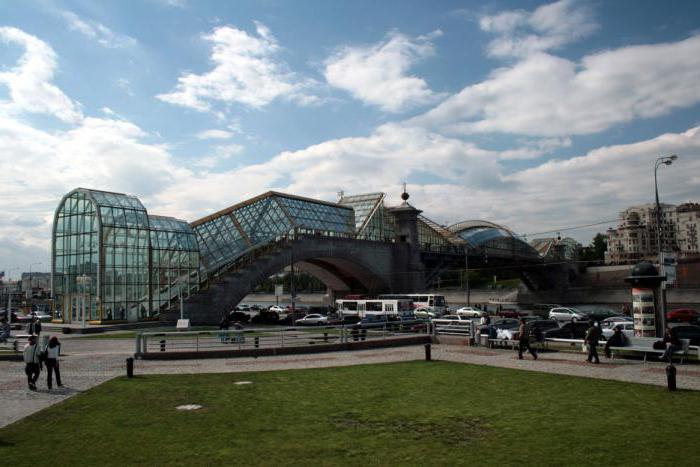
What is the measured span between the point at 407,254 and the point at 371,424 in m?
74.1

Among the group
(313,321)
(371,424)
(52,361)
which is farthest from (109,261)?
(371,424)

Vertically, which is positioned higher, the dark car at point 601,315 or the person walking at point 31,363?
the person walking at point 31,363

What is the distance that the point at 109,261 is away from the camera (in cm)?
5272

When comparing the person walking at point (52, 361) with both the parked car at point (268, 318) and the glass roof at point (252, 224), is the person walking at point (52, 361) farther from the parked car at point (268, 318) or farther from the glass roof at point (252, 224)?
the parked car at point (268, 318)

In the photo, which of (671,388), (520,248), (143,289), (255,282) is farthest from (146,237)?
(520,248)

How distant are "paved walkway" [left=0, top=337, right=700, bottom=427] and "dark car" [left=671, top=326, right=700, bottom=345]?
5.23 metres

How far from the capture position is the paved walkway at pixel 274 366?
1852 cm

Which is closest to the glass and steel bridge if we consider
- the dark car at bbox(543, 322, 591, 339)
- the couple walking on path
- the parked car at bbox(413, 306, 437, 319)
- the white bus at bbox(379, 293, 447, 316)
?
the white bus at bbox(379, 293, 447, 316)

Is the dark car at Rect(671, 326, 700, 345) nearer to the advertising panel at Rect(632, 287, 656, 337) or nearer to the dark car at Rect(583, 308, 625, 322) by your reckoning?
the advertising panel at Rect(632, 287, 656, 337)

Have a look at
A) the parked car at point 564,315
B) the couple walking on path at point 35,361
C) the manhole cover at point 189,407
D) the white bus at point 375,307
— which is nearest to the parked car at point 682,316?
the parked car at point 564,315

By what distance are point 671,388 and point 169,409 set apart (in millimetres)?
14198

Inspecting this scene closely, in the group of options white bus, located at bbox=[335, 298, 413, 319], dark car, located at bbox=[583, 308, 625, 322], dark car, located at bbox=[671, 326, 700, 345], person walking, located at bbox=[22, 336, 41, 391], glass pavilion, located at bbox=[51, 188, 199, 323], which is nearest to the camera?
person walking, located at bbox=[22, 336, 41, 391]

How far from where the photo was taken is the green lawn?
11.1 meters

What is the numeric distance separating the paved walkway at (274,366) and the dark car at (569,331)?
6.75 meters
